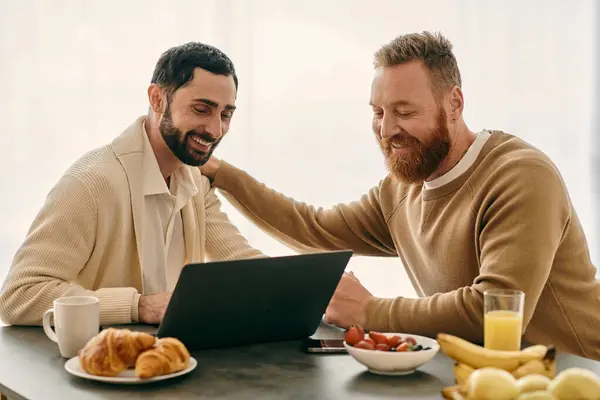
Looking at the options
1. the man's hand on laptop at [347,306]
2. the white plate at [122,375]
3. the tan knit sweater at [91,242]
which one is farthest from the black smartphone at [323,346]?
the tan knit sweater at [91,242]

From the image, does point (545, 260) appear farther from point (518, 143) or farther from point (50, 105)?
point (50, 105)

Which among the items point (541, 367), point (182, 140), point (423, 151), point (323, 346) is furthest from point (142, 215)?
point (541, 367)

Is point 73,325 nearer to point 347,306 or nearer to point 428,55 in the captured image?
point 347,306

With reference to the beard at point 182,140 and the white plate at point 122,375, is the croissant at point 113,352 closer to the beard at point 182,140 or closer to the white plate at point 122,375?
the white plate at point 122,375

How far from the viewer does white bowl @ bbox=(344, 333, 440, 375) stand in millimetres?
1692

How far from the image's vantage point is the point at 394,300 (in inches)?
84.3

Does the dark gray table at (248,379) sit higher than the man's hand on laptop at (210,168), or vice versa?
the man's hand on laptop at (210,168)

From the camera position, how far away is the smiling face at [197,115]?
97.0 inches

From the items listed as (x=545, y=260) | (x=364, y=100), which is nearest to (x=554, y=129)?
(x=364, y=100)

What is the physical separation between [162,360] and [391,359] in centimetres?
43

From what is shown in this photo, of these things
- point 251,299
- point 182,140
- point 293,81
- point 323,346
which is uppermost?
point 293,81

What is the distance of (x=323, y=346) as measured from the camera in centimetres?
193

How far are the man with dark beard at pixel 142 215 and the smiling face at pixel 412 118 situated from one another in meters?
0.44

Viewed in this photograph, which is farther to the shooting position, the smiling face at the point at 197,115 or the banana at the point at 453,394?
the smiling face at the point at 197,115
